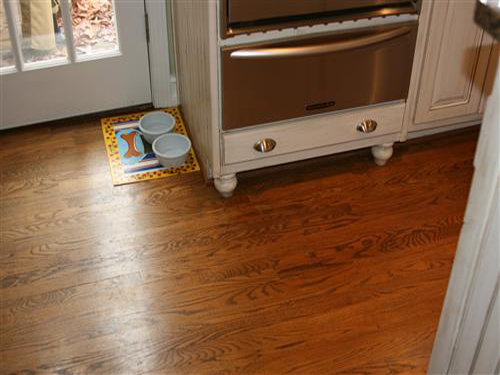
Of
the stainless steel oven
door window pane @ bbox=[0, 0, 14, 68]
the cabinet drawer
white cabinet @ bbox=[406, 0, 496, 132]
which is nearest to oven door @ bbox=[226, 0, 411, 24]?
the stainless steel oven

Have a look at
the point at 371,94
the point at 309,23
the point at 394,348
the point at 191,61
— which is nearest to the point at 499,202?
the point at 394,348

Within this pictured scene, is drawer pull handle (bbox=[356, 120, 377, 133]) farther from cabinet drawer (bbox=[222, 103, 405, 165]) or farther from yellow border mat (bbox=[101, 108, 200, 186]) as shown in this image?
yellow border mat (bbox=[101, 108, 200, 186])

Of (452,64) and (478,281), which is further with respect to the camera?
(452,64)

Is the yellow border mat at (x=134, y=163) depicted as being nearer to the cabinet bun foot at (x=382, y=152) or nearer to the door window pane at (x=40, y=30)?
the door window pane at (x=40, y=30)

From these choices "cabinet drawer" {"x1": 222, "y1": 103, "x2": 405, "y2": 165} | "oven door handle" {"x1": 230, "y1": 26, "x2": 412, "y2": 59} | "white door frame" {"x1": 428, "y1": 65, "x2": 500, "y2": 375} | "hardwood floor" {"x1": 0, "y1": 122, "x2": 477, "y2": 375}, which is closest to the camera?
"white door frame" {"x1": 428, "y1": 65, "x2": 500, "y2": 375}

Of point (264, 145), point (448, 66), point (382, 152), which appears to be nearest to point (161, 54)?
point (264, 145)

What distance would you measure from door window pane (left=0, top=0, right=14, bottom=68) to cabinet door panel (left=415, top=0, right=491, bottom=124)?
56.0 inches

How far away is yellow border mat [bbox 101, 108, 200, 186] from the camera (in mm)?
2451

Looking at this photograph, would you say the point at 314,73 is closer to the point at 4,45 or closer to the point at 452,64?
the point at 452,64

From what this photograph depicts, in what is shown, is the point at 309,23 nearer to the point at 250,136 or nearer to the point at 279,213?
the point at 250,136

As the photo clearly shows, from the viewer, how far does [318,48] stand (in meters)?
2.09

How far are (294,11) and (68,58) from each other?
967 mm

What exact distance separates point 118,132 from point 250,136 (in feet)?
2.22

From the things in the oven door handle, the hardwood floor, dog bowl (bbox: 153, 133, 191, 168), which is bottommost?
the hardwood floor
